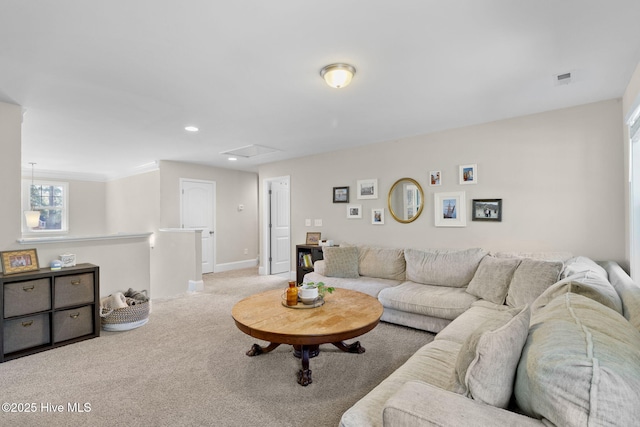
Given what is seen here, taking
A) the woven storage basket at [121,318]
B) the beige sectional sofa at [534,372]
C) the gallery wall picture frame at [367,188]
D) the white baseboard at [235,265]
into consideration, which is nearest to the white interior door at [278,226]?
the white baseboard at [235,265]

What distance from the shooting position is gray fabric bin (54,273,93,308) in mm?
2852

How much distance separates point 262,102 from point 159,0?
141 cm

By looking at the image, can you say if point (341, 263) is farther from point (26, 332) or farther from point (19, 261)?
point (19, 261)

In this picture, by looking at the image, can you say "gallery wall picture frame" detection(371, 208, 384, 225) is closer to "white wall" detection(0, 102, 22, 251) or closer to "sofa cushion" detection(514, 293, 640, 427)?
"sofa cushion" detection(514, 293, 640, 427)

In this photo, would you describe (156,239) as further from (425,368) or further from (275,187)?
(425,368)

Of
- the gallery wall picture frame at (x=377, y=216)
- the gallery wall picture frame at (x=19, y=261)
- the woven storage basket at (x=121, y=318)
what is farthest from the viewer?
the gallery wall picture frame at (x=377, y=216)

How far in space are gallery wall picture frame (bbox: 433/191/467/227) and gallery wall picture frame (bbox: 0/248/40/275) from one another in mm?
4385

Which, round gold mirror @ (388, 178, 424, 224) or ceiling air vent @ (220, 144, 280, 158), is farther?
ceiling air vent @ (220, 144, 280, 158)

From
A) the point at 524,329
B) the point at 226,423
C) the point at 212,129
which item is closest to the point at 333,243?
the point at 212,129

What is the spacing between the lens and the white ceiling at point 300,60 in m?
1.67

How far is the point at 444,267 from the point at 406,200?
1.19m

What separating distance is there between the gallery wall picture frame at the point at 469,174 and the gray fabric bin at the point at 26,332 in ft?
15.1

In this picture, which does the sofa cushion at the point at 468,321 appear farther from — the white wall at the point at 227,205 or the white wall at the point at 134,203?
the white wall at the point at 134,203

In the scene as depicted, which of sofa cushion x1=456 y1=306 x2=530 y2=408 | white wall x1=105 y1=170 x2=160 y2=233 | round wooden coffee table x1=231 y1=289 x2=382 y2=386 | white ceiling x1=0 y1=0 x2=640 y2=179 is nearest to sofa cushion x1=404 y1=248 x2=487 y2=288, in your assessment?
round wooden coffee table x1=231 y1=289 x2=382 y2=386
